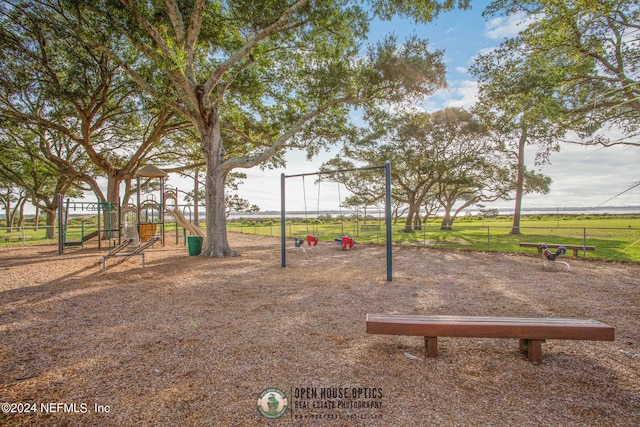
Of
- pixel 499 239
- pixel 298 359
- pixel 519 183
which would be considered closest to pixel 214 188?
pixel 298 359

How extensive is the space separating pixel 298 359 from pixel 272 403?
779mm

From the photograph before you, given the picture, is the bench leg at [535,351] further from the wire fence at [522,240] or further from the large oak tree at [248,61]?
the large oak tree at [248,61]

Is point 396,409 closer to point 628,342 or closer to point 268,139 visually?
point 628,342

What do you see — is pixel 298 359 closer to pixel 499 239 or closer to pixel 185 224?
pixel 185 224

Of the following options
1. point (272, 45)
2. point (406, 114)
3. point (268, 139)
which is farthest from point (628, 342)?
point (268, 139)

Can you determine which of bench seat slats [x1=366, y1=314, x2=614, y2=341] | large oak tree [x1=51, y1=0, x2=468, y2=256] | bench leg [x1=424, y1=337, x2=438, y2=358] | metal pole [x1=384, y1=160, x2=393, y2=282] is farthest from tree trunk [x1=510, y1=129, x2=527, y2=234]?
bench leg [x1=424, y1=337, x2=438, y2=358]

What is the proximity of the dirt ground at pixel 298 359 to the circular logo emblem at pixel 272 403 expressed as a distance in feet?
0.09

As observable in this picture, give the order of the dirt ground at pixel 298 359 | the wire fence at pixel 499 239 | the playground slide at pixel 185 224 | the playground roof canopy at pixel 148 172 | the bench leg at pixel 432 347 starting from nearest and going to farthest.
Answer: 1. the dirt ground at pixel 298 359
2. the bench leg at pixel 432 347
3. the wire fence at pixel 499 239
4. the playground slide at pixel 185 224
5. the playground roof canopy at pixel 148 172

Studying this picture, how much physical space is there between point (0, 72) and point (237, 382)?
53.5ft

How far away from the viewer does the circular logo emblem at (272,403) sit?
249 cm

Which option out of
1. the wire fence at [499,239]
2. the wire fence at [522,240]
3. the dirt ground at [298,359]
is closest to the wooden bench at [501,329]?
the dirt ground at [298,359]

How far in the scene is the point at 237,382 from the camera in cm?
290

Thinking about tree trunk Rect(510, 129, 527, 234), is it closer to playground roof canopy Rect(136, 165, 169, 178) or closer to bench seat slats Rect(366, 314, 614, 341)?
bench seat slats Rect(366, 314, 614, 341)

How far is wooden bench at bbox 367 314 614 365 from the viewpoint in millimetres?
3076
